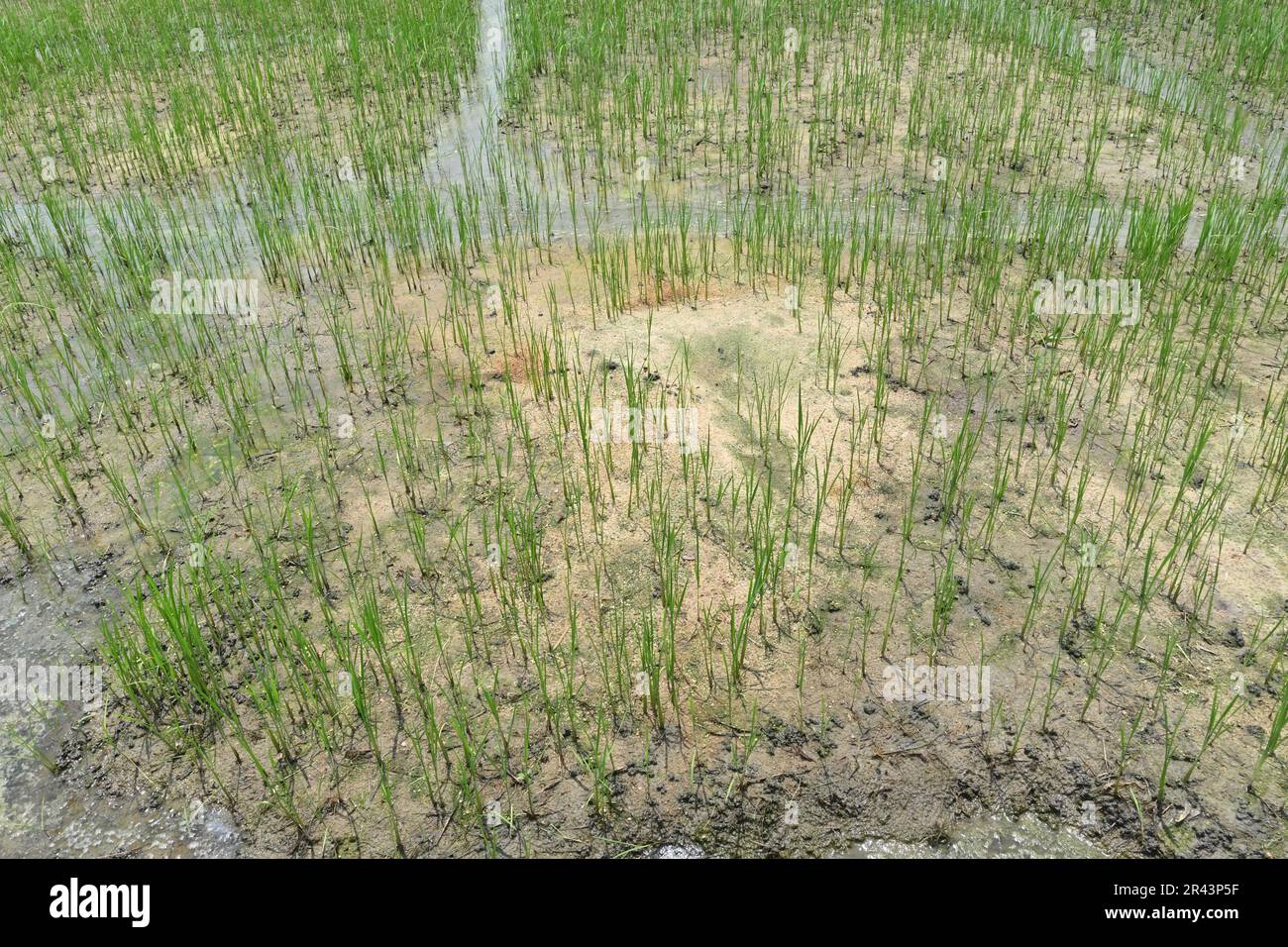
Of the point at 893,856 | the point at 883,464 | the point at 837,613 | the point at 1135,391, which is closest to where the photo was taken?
the point at 893,856

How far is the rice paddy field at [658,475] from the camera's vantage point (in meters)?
2.63

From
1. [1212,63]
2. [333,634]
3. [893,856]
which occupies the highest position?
[1212,63]

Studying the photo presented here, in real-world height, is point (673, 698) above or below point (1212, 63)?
below

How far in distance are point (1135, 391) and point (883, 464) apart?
1.35 metres

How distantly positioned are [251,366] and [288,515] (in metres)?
1.45

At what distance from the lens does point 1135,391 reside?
407 centimetres

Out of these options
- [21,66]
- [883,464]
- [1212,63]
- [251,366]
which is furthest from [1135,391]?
[21,66]

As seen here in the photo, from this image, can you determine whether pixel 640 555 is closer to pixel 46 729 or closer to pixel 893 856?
pixel 893 856

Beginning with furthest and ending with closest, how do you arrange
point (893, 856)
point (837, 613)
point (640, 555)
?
point (640, 555)
point (837, 613)
point (893, 856)

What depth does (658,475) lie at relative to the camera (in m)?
3.56

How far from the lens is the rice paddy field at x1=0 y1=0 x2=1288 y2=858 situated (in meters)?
2.63

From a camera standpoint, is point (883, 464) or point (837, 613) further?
point (883, 464)

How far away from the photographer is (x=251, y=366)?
4.55 metres

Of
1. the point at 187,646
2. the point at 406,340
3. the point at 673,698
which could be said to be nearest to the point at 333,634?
the point at 187,646
